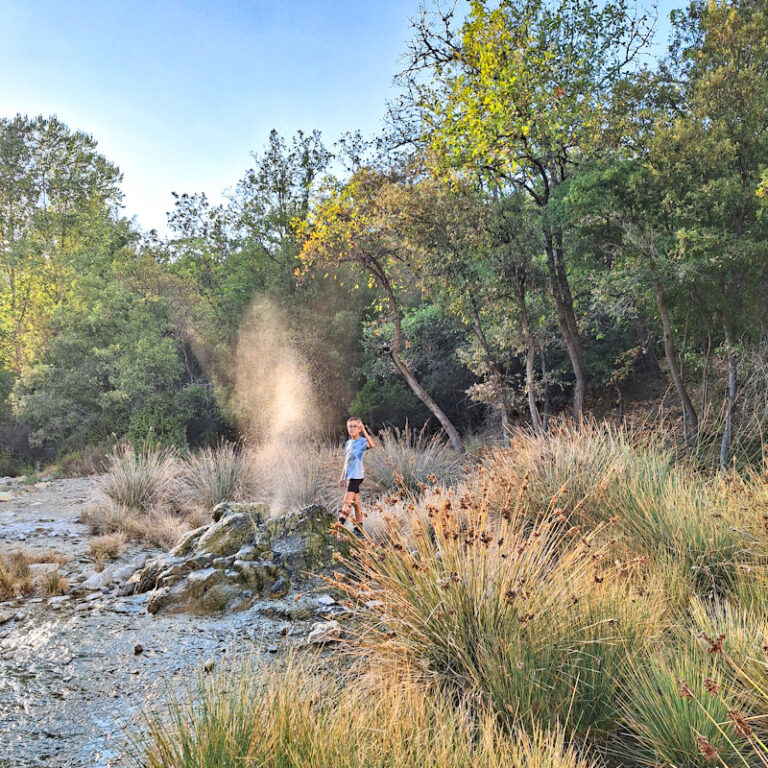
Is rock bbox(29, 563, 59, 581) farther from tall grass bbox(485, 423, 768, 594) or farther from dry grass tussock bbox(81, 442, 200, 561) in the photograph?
tall grass bbox(485, 423, 768, 594)

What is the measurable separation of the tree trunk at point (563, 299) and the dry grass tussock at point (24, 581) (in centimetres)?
809

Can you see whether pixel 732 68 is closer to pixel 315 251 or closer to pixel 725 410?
pixel 725 410

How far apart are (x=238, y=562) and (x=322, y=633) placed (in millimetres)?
1556

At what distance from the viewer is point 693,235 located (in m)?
6.97

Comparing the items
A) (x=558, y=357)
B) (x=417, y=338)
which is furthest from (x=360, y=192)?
(x=558, y=357)

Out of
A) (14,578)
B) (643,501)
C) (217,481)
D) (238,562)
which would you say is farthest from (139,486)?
(643,501)

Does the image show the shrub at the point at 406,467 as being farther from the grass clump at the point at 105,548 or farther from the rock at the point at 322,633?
the rock at the point at 322,633

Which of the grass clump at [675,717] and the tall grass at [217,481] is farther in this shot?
the tall grass at [217,481]

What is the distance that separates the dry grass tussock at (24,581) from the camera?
206 inches

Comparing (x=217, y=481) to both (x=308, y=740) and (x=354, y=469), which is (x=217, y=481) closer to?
(x=354, y=469)

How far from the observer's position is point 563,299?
403 inches

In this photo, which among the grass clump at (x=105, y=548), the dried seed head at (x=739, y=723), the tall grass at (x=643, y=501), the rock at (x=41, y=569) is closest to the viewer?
the dried seed head at (x=739, y=723)

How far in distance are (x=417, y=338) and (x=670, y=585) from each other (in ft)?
39.2

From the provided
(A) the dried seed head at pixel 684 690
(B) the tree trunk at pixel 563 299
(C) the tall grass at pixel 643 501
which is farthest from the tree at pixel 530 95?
(A) the dried seed head at pixel 684 690
